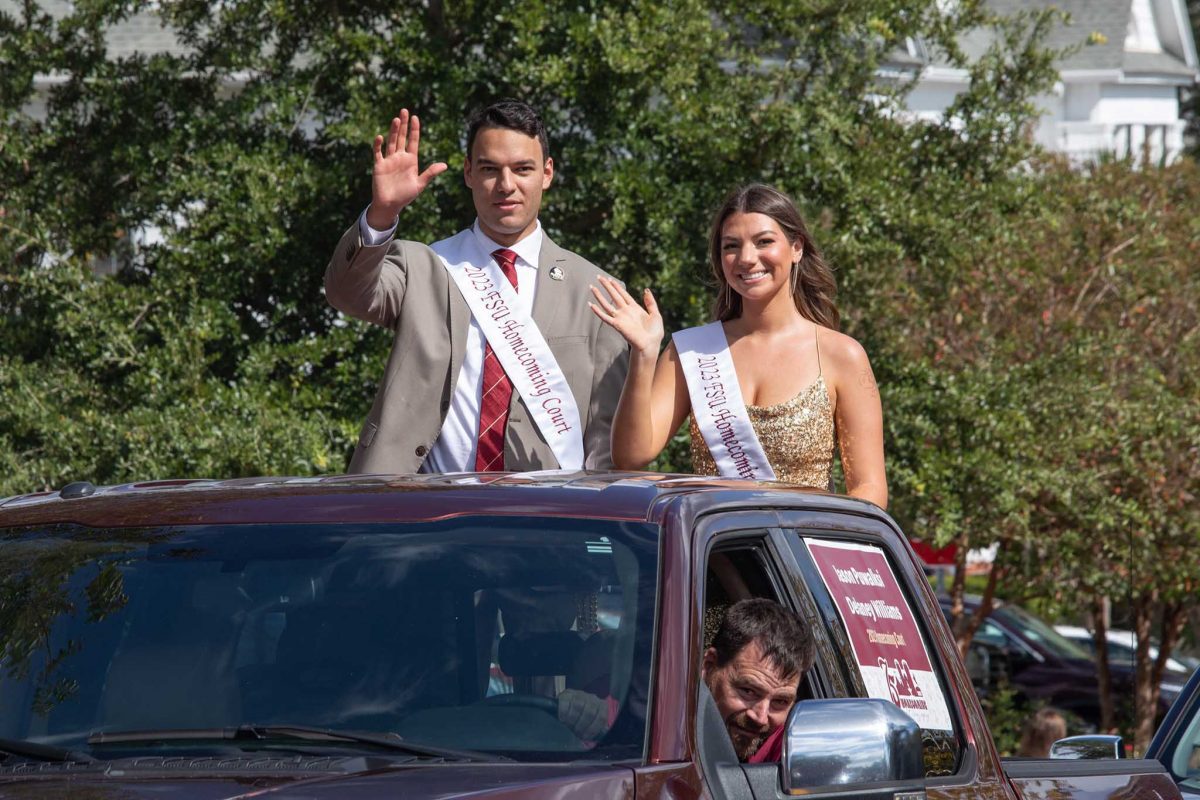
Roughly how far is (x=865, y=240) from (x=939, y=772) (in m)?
6.08

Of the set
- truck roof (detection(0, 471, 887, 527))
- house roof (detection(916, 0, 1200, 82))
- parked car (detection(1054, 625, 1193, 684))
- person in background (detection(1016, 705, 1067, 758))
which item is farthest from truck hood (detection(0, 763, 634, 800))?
house roof (detection(916, 0, 1200, 82))

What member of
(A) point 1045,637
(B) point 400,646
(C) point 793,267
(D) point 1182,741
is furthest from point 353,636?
(A) point 1045,637

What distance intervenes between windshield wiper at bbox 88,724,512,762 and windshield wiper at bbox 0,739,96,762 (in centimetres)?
5

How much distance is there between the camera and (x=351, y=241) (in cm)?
474

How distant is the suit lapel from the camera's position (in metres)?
5.14

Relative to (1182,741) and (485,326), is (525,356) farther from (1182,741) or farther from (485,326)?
(1182,741)

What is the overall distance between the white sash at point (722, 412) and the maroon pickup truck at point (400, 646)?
57.8 inches

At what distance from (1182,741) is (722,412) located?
1938mm

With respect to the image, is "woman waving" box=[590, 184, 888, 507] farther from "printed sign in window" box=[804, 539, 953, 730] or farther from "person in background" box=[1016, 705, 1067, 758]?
"person in background" box=[1016, 705, 1067, 758]

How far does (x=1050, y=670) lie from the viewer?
21047 millimetres

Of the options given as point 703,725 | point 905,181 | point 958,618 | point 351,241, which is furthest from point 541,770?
point 958,618

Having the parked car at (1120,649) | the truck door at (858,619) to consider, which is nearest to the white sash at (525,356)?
the truck door at (858,619)

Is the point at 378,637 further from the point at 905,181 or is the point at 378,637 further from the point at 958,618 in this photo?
the point at 958,618

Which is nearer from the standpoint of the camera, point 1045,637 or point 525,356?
point 525,356
